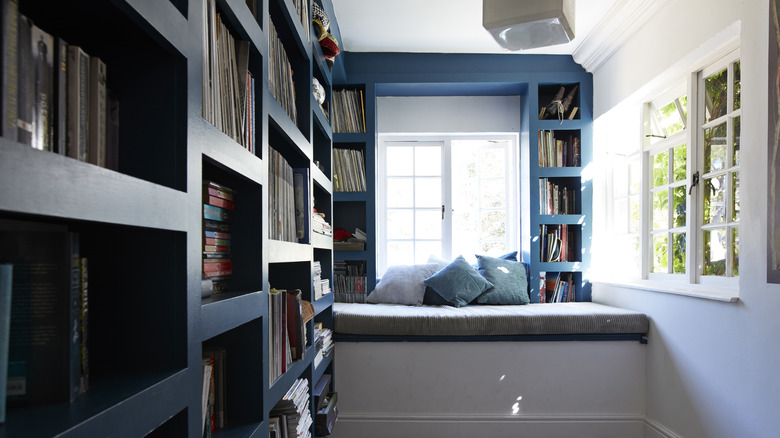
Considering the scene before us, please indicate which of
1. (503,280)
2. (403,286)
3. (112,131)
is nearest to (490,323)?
(503,280)

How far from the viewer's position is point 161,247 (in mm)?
924

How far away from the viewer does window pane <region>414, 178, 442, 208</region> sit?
14.3 feet

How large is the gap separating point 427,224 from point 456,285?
82cm

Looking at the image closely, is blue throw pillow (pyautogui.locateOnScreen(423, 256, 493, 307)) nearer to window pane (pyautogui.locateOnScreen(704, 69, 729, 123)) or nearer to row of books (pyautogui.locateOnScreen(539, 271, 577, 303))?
row of books (pyautogui.locateOnScreen(539, 271, 577, 303))

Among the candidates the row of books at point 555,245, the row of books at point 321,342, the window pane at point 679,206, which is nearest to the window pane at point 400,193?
the row of books at point 555,245

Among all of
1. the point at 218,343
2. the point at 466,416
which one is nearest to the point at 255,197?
the point at 218,343

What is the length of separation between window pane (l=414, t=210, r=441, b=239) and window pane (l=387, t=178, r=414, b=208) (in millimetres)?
137

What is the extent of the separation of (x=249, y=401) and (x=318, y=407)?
115cm

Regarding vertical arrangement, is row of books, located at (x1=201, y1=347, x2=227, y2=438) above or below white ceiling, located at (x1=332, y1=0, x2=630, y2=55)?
below

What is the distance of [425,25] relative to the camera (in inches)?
139

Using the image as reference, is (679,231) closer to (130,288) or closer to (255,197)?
(255,197)

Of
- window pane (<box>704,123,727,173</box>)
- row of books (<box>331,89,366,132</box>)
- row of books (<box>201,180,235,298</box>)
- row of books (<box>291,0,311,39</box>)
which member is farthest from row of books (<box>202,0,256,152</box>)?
row of books (<box>331,89,366,132</box>)

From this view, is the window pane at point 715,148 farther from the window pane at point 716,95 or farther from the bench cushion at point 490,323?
the bench cushion at point 490,323

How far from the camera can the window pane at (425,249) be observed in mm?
4324
